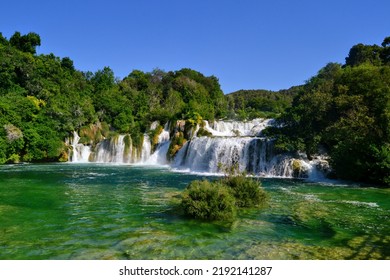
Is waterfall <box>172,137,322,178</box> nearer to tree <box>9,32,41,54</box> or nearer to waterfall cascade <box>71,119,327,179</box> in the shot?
waterfall cascade <box>71,119,327,179</box>

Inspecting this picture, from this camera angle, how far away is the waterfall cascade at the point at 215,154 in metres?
24.9

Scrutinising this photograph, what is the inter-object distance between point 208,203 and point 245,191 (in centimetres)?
251

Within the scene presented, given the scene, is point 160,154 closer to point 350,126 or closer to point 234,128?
point 234,128

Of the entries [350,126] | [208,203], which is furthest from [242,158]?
[208,203]

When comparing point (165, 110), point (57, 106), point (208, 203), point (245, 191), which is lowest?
point (208, 203)

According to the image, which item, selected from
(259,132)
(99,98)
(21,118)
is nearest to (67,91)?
(99,98)

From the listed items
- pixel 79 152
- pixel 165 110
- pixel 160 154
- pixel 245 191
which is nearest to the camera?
pixel 245 191

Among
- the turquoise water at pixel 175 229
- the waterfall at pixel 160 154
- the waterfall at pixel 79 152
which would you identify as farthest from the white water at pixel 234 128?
the turquoise water at pixel 175 229

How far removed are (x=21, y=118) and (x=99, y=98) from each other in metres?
16.0

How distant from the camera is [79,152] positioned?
4128 cm

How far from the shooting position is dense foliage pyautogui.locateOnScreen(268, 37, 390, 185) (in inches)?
753

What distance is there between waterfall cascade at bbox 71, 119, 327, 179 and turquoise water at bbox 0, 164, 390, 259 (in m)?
3.56

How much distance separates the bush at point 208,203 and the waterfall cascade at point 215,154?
2730 mm
